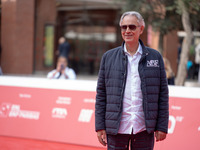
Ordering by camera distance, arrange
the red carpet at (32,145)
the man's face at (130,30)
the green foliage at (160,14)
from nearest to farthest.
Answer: the man's face at (130,30), the red carpet at (32,145), the green foliage at (160,14)

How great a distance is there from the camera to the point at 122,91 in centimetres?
311

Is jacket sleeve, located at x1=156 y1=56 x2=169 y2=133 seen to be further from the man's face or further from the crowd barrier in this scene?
the crowd barrier

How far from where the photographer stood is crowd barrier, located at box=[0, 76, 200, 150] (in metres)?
5.24

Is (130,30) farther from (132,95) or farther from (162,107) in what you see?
(162,107)

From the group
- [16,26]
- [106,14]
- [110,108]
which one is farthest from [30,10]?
[110,108]

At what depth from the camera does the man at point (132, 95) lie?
3.11m

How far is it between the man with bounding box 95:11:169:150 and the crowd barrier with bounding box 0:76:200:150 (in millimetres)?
2186

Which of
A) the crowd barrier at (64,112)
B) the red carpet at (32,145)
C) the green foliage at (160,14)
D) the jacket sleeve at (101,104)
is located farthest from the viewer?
the green foliage at (160,14)

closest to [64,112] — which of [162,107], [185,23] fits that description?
[162,107]

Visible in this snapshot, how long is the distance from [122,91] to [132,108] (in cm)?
19

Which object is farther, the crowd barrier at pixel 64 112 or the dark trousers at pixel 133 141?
the crowd barrier at pixel 64 112

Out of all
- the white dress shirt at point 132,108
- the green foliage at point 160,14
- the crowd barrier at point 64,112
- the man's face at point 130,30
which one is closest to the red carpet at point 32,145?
the crowd barrier at point 64,112

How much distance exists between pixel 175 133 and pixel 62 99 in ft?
7.03

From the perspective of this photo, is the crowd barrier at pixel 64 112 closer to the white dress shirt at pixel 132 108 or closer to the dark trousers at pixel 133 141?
the dark trousers at pixel 133 141
